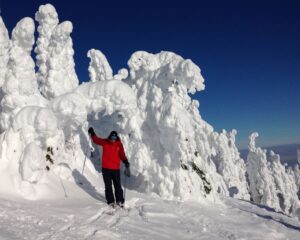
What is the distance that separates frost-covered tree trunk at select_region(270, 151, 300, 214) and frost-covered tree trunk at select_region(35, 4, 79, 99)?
33815 mm

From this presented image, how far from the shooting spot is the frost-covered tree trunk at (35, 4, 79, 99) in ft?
46.0

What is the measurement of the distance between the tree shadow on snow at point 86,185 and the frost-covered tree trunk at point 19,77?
2745 millimetres

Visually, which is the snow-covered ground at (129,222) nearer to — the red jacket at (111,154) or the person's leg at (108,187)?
the person's leg at (108,187)


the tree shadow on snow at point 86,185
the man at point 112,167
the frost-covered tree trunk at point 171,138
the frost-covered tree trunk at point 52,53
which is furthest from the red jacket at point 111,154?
the frost-covered tree trunk at point 52,53

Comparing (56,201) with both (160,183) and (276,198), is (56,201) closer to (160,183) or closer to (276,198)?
(160,183)

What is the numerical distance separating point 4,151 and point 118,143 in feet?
11.4

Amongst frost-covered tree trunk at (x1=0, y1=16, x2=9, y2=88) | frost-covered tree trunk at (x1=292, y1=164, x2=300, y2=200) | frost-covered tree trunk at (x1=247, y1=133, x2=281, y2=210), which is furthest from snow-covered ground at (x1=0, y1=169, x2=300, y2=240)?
frost-covered tree trunk at (x1=292, y1=164, x2=300, y2=200)

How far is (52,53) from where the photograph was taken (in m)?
14.6

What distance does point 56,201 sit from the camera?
853cm

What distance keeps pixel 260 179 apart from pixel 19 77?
111 feet

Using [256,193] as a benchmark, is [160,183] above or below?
above

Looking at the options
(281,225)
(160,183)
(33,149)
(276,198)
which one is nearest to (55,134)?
(33,149)

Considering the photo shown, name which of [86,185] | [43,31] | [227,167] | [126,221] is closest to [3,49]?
[43,31]

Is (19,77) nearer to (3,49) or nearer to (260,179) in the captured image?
(3,49)
